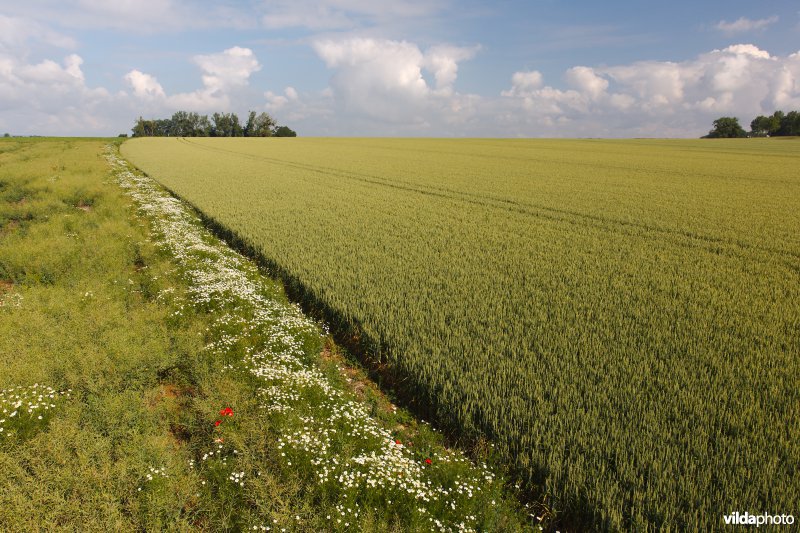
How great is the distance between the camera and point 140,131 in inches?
6216

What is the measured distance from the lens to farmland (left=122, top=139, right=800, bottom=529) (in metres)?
4.55

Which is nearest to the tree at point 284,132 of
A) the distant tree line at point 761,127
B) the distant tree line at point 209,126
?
the distant tree line at point 209,126

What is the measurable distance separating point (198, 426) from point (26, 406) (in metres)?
2.23

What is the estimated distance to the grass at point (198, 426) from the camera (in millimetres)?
4297

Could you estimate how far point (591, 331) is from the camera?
7.68 m

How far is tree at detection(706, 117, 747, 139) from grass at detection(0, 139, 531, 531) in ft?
515

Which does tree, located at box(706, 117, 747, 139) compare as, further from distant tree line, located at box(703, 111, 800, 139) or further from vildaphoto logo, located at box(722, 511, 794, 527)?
vildaphoto logo, located at box(722, 511, 794, 527)

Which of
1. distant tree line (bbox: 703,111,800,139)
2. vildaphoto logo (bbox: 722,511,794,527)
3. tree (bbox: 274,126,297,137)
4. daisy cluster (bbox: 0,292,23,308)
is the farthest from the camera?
tree (bbox: 274,126,297,137)

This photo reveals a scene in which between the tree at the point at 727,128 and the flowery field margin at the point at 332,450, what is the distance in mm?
156654

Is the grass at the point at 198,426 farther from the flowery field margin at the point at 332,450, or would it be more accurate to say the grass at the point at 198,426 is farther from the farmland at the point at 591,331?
the farmland at the point at 591,331

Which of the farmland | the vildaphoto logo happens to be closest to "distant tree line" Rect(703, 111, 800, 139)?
the farmland

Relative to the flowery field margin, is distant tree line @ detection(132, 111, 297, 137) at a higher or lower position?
higher

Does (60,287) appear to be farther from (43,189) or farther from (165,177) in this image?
(165,177)

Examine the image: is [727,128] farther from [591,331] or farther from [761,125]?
[591,331]
